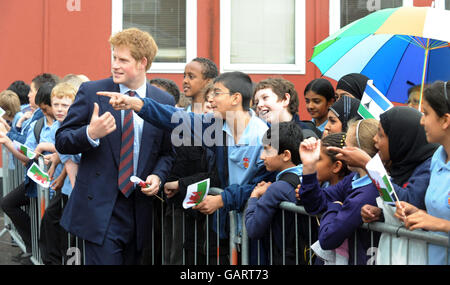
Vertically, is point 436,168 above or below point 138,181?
above

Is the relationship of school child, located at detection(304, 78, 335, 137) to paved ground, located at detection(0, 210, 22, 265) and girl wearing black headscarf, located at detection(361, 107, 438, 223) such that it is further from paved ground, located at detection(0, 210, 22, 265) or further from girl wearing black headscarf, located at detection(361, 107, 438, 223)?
paved ground, located at detection(0, 210, 22, 265)

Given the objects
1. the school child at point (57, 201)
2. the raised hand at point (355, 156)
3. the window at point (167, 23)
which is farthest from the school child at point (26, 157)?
the window at point (167, 23)

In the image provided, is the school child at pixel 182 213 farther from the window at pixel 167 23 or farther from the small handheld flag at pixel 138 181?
the window at pixel 167 23

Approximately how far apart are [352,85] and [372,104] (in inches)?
60.8

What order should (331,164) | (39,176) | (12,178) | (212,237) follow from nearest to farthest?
(331,164)
(212,237)
(39,176)
(12,178)

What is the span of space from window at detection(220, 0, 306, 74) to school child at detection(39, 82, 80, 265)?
624cm

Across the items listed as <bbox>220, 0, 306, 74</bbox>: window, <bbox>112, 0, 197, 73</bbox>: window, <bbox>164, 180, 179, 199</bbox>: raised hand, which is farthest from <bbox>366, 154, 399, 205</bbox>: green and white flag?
<bbox>112, 0, 197, 73</bbox>: window

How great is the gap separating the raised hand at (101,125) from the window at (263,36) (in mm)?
7780

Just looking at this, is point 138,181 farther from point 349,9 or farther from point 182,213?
point 349,9

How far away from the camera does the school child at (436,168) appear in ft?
9.82

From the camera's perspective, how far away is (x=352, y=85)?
18.9ft

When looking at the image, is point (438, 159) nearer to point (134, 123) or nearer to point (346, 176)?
point (346, 176)

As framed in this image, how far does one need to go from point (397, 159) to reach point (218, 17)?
28.5 feet

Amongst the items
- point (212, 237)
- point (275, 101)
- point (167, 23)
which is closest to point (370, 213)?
point (212, 237)
